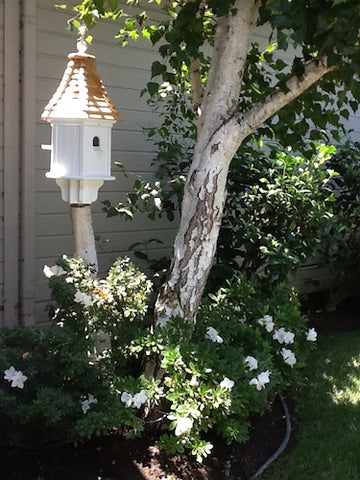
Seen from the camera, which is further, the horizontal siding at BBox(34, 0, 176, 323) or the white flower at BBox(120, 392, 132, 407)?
the horizontal siding at BBox(34, 0, 176, 323)

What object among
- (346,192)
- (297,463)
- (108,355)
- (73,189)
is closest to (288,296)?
(297,463)

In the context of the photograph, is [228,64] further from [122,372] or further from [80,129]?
[122,372]

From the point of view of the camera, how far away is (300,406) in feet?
13.5

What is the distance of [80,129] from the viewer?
3.11 metres

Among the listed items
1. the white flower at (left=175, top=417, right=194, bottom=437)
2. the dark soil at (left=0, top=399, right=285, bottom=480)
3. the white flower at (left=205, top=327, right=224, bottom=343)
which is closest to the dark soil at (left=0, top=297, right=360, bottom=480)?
the dark soil at (left=0, top=399, right=285, bottom=480)

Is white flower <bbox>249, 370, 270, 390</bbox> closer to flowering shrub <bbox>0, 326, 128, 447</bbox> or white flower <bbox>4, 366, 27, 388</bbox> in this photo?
flowering shrub <bbox>0, 326, 128, 447</bbox>

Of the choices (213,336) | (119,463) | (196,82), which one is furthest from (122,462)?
(196,82)

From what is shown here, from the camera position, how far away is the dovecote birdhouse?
3111 mm

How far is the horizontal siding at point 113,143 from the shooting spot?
4477mm

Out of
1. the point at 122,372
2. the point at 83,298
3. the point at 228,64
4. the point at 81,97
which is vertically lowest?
the point at 122,372

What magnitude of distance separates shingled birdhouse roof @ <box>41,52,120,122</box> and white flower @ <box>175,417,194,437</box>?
4.94ft

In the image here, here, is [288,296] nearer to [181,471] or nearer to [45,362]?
[181,471]

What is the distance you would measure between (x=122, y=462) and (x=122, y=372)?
18.0 inches

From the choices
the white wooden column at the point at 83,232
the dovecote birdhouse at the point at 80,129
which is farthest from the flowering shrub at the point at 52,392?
the dovecote birdhouse at the point at 80,129
